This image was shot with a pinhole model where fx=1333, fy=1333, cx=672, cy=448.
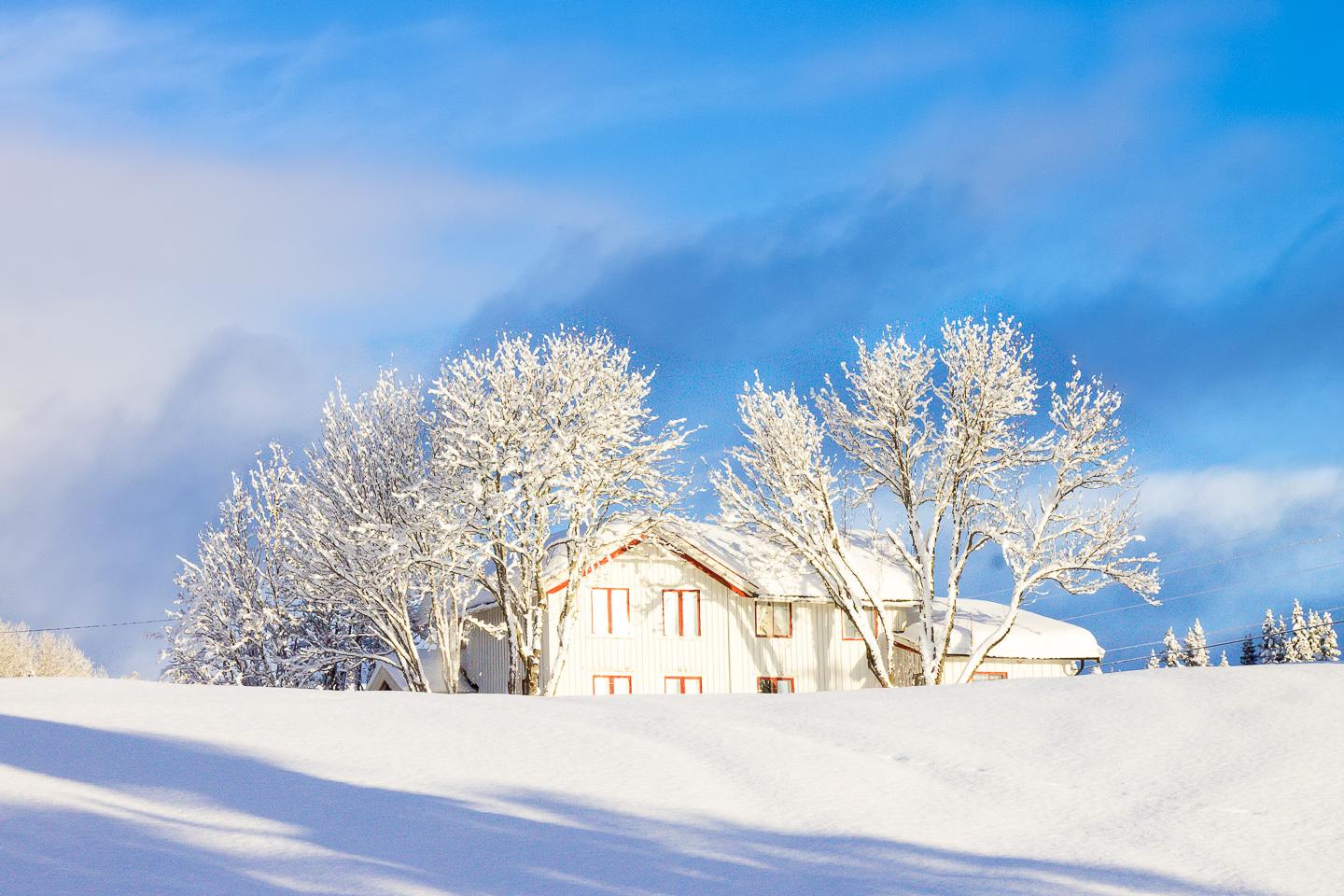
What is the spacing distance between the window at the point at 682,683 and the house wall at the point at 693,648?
12 cm

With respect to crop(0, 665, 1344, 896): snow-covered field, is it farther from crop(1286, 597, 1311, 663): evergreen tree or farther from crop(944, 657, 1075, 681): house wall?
crop(1286, 597, 1311, 663): evergreen tree

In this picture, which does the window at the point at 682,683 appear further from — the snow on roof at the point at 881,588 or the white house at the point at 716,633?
the snow on roof at the point at 881,588

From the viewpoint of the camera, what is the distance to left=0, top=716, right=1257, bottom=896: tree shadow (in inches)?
360

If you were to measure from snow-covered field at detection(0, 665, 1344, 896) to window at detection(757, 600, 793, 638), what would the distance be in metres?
23.0

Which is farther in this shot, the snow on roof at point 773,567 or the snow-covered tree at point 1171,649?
the snow-covered tree at point 1171,649

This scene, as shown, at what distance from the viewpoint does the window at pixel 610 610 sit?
1524 inches

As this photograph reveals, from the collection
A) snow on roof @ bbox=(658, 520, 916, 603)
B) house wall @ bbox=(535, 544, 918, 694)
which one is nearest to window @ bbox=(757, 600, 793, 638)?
house wall @ bbox=(535, 544, 918, 694)

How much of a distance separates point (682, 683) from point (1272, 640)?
2429 inches

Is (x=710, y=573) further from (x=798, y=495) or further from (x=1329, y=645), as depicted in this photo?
(x=1329, y=645)

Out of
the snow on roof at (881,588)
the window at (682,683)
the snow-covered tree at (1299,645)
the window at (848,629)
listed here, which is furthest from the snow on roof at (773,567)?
the snow-covered tree at (1299,645)

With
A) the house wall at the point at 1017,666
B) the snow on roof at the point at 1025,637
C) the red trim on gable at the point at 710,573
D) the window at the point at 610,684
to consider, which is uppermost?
the red trim on gable at the point at 710,573

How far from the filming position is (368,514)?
37.9 meters

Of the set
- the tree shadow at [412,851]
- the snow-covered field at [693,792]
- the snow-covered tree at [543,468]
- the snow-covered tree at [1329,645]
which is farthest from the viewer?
the snow-covered tree at [1329,645]

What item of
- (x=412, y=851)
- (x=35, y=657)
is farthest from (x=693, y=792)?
(x=35, y=657)
